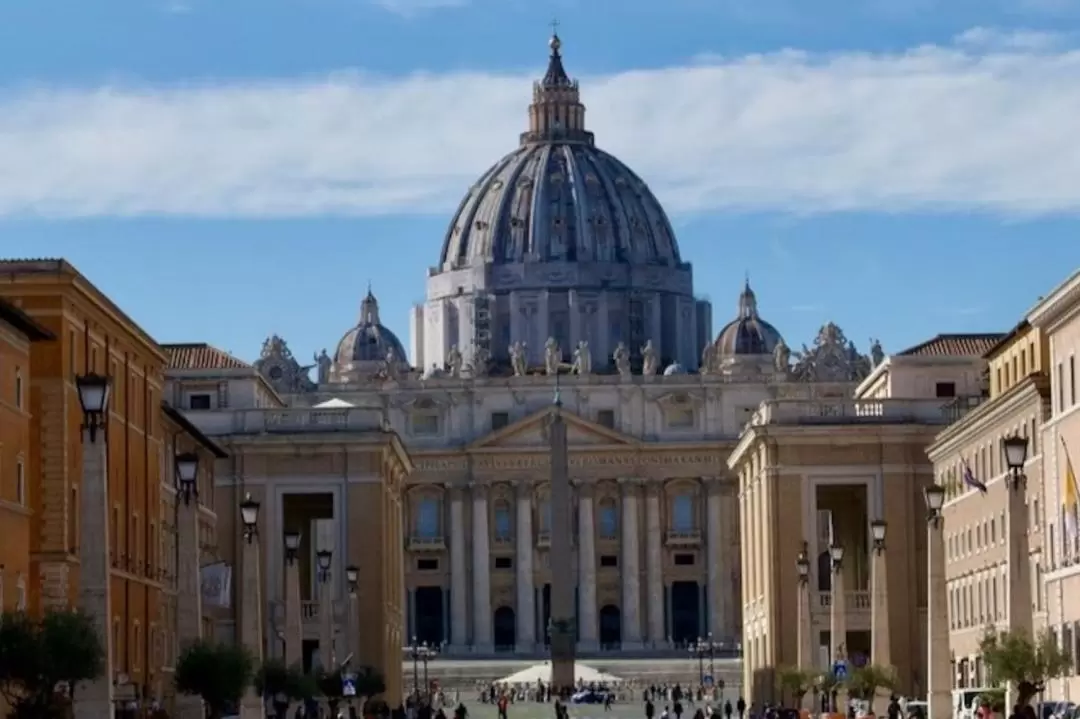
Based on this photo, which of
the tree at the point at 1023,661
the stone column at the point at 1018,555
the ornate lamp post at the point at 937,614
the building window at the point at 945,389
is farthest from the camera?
the building window at the point at 945,389

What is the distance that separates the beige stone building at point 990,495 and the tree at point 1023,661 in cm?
1955

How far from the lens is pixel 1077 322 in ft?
235

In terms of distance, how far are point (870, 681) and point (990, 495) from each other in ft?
49.8

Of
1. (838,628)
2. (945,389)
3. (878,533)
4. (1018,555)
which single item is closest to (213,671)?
(878,533)

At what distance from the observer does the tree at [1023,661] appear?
189 feet

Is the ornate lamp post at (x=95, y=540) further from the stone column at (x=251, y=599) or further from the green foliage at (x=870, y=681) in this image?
the green foliage at (x=870, y=681)

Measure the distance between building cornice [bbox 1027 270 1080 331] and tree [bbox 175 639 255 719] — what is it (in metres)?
18.8

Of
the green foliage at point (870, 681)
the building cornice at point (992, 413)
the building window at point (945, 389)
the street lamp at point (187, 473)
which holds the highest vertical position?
the building window at point (945, 389)

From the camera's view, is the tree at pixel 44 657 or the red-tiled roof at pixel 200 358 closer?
the tree at pixel 44 657

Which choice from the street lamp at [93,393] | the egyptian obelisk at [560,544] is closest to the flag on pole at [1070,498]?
the street lamp at [93,393]

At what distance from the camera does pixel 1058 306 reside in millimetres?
73625

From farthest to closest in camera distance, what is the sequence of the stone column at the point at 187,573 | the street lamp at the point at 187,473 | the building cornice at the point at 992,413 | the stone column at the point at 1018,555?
1. the building cornice at the point at 992,413
2. the stone column at the point at 187,573
3. the street lamp at the point at 187,473
4. the stone column at the point at 1018,555

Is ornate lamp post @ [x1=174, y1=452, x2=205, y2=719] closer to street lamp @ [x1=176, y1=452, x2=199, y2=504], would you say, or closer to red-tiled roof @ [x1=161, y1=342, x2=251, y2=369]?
street lamp @ [x1=176, y1=452, x2=199, y2=504]

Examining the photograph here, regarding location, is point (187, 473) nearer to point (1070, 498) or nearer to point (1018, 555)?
point (1018, 555)
